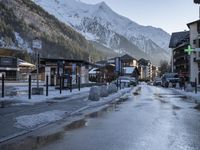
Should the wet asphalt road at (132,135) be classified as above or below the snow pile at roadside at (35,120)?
below

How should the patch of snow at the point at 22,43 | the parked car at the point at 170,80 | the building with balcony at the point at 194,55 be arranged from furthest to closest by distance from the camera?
the patch of snow at the point at 22,43 < the building with balcony at the point at 194,55 < the parked car at the point at 170,80

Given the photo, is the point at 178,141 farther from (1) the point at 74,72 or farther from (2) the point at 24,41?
(2) the point at 24,41

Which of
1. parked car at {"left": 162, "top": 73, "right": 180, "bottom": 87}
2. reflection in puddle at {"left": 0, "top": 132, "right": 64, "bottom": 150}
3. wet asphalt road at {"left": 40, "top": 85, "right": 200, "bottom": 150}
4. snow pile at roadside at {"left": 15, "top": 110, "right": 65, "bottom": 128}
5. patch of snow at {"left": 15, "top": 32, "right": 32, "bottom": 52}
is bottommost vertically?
reflection in puddle at {"left": 0, "top": 132, "right": 64, "bottom": 150}

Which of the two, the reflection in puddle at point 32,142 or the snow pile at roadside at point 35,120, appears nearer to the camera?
the reflection in puddle at point 32,142

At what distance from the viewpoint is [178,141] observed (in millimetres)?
9164

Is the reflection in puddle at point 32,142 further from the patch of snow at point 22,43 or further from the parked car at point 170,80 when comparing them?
the patch of snow at point 22,43

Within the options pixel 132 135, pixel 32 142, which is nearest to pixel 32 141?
pixel 32 142

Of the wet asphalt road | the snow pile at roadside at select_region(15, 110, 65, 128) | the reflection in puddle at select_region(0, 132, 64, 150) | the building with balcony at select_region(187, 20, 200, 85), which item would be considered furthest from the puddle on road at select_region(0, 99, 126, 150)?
the building with balcony at select_region(187, 20, 200, 85)

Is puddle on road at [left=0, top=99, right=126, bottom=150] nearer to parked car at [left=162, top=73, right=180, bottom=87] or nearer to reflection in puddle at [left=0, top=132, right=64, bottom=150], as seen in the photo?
reflection in puddle at [left=0, top=132, right=64, bottom=150]

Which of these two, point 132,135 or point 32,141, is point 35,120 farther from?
point 132,135

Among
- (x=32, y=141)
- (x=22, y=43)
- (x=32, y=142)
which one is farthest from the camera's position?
(x=22, y=43)

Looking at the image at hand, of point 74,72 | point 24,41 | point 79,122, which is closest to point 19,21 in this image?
point 24,41

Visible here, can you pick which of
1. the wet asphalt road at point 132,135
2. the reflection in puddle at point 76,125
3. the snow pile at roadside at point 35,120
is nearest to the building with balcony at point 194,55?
the snow pile at roadside at point 35,120

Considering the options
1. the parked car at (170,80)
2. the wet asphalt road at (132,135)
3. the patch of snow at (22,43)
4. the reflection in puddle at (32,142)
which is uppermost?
the patch of snow at (22,43)
